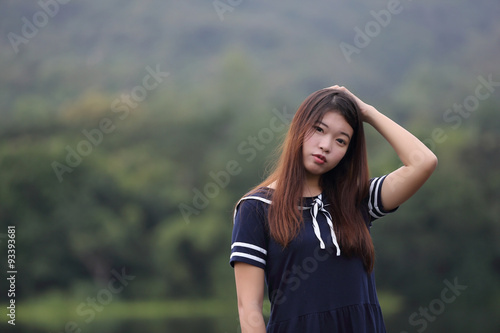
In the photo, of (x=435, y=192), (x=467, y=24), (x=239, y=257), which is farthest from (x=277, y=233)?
(x=467, y=24)

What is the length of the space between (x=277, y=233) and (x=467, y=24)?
1334 centimetres

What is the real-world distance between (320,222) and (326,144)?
0.16m

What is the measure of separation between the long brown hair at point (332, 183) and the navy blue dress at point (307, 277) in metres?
0.02

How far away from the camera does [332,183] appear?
4.72ft

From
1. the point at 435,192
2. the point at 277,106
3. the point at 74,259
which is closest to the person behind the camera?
the point at 435,192

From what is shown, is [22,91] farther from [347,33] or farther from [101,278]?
[347,33]

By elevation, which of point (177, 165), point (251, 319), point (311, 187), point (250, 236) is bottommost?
point (251, 319)

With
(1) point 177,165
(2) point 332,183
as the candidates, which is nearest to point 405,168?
(2) point 332,183

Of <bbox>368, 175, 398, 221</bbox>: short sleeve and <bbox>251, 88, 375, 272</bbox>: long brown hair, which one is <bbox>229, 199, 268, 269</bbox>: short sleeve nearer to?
<bbox>251, 88, 375, 272</bbox>: long brown hair

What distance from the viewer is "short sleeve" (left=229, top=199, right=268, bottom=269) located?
1281 millimetres

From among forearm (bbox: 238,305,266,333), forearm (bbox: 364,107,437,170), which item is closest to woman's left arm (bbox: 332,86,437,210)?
forearm (bbox: 364,107,437,170)

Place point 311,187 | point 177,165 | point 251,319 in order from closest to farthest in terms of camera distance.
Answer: point 251,319 → point 311,187 → point 177,165

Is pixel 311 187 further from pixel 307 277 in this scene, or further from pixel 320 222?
pixel 307 277

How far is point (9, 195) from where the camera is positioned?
42.5ft
